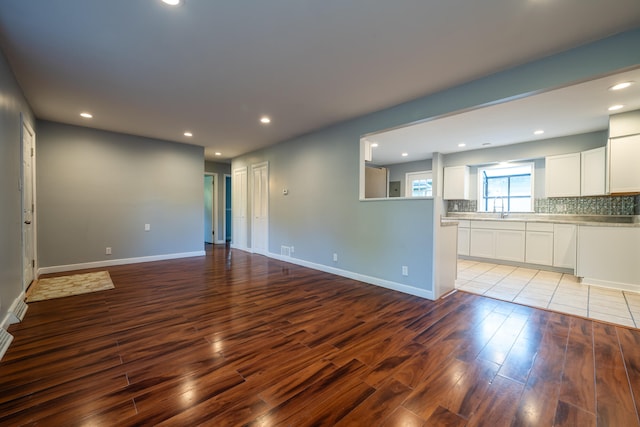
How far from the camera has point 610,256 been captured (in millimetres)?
3727

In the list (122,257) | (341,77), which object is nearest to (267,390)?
(341,77)

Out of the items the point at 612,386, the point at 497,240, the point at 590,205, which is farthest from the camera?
the point at 497,240

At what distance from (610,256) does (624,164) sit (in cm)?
Result: 130

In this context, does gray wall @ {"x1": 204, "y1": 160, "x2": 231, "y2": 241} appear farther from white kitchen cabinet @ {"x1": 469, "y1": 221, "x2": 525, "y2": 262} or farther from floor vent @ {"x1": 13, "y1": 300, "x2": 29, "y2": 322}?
white kitchen cabinet @ {"x1": 469, "y1": 221, "x2": 525, "y2": 262}

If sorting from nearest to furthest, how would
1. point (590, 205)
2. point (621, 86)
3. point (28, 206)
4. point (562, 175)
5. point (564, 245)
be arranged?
point (621, 86), point (28, 206), point (564, 245), point (590, 205), point (562, 175)

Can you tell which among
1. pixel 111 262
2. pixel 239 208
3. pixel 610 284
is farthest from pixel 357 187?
pixel 111 262

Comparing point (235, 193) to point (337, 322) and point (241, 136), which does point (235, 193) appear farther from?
point (337, 322)

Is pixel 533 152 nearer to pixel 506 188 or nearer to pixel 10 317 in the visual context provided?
pixel 506 188

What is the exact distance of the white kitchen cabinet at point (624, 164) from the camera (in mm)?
3643

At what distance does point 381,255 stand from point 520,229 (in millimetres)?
3245

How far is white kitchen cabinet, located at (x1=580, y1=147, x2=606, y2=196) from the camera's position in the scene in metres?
4.34

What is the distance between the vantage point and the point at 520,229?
511cm

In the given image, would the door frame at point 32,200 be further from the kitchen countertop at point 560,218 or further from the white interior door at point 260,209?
the kitchen countertop at point 560,218

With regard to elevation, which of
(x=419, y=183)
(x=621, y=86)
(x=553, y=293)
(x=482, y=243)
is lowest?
(x=553, y=293)
